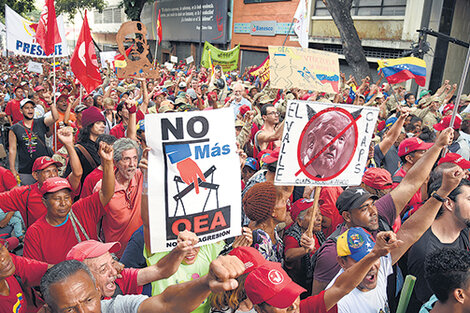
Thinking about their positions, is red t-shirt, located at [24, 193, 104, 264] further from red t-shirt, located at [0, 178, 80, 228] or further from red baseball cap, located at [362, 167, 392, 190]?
red baseball cap, located at [362, 167, 392, 190]

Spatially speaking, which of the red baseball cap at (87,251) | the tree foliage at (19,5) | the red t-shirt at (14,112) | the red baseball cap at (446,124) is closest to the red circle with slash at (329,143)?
the red baseball cap at (87,251)

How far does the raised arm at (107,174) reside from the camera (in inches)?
124

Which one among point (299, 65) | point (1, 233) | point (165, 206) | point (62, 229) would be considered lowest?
point (1, 233)

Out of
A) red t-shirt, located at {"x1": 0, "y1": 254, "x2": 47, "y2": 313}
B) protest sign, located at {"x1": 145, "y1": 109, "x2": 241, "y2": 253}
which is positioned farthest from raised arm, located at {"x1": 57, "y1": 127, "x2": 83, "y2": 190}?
protest sign, located at {"x1": 145, "y1": 109, "x2": 241, "y2": 253}

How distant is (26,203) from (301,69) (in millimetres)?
4549

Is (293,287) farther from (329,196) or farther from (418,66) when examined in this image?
(418,66)

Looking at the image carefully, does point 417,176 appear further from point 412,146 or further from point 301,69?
point 301,69

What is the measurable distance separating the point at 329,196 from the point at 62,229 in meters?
2.32

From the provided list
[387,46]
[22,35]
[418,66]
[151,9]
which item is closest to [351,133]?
[418,66]

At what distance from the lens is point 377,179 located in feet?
12.1

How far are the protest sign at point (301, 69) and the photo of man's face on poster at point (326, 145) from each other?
10.7 ft

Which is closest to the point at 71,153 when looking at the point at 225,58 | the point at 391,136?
the point at 391,136

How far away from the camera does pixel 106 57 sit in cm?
1433

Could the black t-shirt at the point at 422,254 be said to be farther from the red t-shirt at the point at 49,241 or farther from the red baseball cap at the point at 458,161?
the red t-shirt at the point at 49,241
